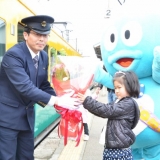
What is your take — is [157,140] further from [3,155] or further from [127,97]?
[3,155]

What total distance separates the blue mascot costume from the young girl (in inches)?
22.5

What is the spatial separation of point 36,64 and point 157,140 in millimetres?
1454

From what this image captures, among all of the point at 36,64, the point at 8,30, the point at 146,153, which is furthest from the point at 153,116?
the point at 8,30

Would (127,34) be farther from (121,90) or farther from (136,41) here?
(121,90)

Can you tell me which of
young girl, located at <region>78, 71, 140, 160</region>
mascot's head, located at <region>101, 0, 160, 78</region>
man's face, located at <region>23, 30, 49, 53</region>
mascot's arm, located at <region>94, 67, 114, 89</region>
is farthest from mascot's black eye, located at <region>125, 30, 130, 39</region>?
man's face, located at <region>23, 30, 49, 53</region>

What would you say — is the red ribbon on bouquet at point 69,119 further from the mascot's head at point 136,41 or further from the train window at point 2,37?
the train window at point 2,37

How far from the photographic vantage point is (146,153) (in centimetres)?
315

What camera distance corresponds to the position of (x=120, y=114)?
90.3 inches

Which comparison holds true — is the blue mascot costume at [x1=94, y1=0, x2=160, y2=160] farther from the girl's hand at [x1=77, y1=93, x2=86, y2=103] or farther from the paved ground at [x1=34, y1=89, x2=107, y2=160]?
the paved ground at [x1=34, y1=89, x2=107, y2=160]

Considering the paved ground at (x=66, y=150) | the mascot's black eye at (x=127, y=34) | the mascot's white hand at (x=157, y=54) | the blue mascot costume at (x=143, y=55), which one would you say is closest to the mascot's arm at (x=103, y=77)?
the blue mascot costume at (x=143, y=55)

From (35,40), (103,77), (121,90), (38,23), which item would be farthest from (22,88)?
(103,77)

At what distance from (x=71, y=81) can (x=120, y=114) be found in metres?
0.47

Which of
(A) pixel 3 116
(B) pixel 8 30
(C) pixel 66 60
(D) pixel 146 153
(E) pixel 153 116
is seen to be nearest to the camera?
(A) pixel 3 116

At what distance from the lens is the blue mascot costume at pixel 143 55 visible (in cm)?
291
